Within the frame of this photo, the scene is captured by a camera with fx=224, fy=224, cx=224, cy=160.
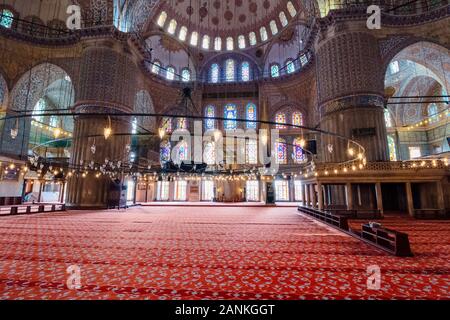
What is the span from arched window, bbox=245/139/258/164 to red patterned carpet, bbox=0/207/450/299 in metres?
14.0

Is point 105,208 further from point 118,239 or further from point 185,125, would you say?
point 185,125

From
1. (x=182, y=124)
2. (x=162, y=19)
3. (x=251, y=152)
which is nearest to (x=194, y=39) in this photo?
(x=162, y=19)

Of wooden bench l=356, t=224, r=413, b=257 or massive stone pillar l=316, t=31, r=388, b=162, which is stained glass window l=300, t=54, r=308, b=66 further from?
wooden bench l=356, t=224, r=413, b=257

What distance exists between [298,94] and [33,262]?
59.3 ft

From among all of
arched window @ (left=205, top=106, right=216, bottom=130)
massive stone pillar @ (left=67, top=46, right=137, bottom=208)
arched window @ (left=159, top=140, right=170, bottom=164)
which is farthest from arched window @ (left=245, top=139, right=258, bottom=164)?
massive stone pillar @ (left=67, top=46, right=137, bottom=208)

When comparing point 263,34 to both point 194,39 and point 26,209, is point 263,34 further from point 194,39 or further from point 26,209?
point 26,209

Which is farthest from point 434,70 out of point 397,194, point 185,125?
point 185,125

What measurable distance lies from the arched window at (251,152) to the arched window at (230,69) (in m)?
6.05

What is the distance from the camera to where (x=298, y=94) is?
17625 millimetres

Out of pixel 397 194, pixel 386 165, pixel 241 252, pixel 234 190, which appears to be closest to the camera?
pixel 241 252

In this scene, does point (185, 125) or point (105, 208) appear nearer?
point (105, 208)

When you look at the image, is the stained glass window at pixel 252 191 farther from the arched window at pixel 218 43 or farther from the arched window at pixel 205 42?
the arched window at pixel 205 42

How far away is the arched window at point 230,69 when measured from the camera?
785 inches

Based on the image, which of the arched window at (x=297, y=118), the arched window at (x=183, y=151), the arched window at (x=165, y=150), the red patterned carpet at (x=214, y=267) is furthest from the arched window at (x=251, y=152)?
the red patterned carpet at (x=214, y=267)
